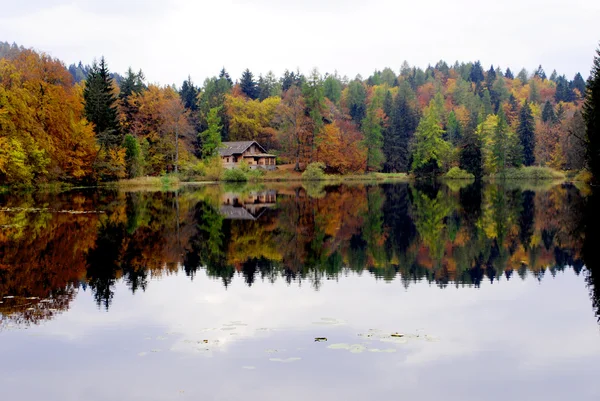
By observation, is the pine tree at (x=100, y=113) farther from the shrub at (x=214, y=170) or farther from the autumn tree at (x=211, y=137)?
the autumn tree at (x=211, y=137)

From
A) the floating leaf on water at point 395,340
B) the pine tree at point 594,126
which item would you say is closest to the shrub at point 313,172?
the pine tree at point 594,126

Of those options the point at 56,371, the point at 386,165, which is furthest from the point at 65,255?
the point at 386,165

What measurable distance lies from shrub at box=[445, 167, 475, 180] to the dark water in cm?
6803

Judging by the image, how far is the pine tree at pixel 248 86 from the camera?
12962 centimetres

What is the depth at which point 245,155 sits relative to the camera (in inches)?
3489

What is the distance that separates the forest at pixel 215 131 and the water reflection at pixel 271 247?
71.5 ft

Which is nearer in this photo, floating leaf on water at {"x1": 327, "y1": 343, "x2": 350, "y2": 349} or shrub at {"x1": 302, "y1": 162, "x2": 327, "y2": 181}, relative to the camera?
floating leaf on water at {"x1": 327, "y1": 343, "x2": 350, "y2": 349}

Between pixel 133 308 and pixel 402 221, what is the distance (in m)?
17.8

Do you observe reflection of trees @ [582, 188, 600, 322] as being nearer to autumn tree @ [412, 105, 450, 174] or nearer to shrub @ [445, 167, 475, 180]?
autumn tree @ [412, 105, 450, 174]

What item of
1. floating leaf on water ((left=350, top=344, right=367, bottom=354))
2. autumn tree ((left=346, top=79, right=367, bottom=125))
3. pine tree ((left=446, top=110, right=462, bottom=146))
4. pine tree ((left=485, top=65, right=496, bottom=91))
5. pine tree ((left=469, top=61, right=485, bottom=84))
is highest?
pine tree ((left=469, top=61, right=485, bottom=84))

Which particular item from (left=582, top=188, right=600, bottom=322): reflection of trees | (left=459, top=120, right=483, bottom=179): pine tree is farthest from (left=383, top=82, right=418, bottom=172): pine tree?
(left=582, top=188, right=600, bottom=322): reflection of trees

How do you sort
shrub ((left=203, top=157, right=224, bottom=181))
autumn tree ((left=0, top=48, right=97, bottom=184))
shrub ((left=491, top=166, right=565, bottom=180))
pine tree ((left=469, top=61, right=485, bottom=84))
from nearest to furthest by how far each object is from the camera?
autumn tree ((left=0, top=48, right=97, bottom=184)) → shrub ((left=203, top=157, right=224, bottom=181)) → shrub ((left=491, top=166, right=565, bottom=180)) → pine tree ((left=469, top=61, right=485, bottom=84))

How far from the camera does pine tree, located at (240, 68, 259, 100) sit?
130 meters

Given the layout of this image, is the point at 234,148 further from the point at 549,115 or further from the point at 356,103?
the point at 549,115
